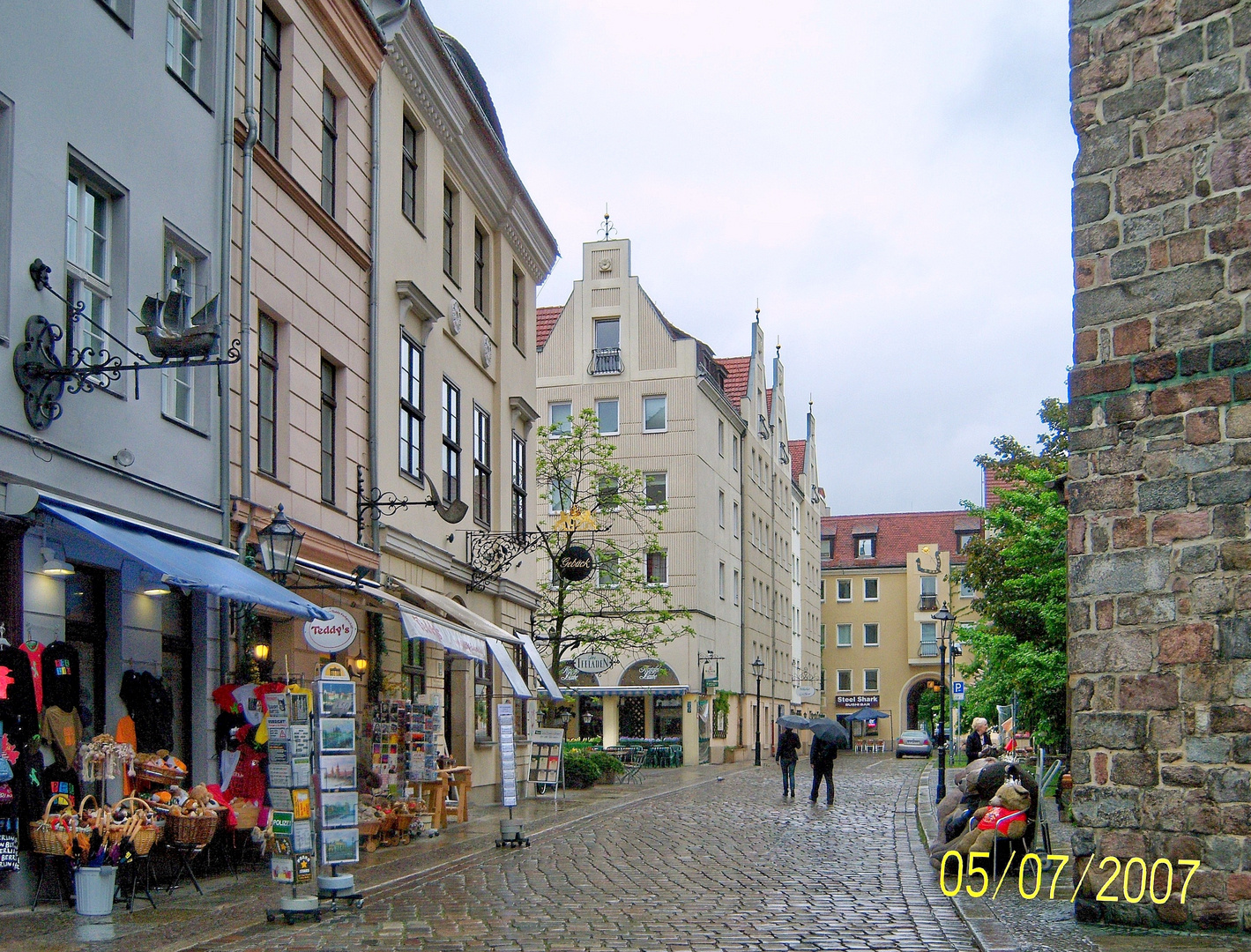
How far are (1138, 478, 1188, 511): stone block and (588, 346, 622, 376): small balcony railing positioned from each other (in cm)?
4048

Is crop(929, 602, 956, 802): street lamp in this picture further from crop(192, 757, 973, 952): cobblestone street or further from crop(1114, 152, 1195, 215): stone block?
crop(1114, 152, 1195, 215): stone block

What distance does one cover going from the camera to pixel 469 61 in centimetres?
2728

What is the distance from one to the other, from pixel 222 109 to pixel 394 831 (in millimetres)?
8465

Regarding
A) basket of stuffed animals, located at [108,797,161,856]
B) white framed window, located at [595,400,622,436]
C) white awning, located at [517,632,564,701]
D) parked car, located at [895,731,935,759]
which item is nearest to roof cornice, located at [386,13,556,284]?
white awning, located at [517,632,564,701]

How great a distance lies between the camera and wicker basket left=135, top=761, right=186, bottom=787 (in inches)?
496

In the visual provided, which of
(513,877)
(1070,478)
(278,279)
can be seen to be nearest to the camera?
(1070,478)

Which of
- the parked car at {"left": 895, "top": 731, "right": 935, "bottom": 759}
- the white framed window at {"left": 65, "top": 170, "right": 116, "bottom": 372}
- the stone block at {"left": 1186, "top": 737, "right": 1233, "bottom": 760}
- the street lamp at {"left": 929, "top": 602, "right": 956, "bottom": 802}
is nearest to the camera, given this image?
the stone block at {"left": 1186, "top": 737, "right": 1233, "bottom": 760}

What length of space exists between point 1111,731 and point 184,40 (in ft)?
36.8

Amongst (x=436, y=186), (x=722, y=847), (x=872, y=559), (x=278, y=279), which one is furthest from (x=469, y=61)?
(x=872, y=559)

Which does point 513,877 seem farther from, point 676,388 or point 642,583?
point 676,388

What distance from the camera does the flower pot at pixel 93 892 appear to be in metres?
9.96

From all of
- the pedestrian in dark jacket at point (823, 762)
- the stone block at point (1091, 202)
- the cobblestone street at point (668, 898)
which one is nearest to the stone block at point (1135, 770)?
→ the cobblestone street at point (668, 898)

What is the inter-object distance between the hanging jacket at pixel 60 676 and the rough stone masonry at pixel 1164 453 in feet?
26.1

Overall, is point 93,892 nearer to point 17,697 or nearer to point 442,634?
point 17,697
